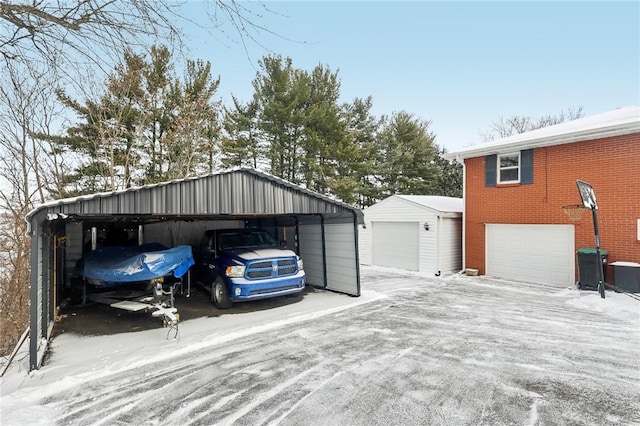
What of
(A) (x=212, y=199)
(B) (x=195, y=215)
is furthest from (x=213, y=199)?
(B) (x=195, y=215)

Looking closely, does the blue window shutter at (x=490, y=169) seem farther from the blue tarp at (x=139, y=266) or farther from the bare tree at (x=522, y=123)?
the bare tree at (x=522, y=123)

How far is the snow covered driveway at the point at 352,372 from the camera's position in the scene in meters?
3.56

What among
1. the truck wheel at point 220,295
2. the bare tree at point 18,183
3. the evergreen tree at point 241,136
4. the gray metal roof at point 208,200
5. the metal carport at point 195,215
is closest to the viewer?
the metal carport at point 195,215

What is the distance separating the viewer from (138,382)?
14.3ft

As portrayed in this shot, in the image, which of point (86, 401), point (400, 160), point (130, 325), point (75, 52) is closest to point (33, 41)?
point (75, 52)

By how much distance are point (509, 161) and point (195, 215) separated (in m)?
10.9

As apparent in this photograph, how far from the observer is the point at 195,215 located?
26.5 ft

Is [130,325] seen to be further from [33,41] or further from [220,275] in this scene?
[33,41]

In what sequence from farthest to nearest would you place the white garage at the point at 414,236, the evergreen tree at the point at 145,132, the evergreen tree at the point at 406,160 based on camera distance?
the evergreen tree at the point at 406,160 < the evergreen tree at the point at 145,132 < the white garage at the point at 414,236

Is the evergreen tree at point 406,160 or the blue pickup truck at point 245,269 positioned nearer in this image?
the blue pickup truck at point 245,269

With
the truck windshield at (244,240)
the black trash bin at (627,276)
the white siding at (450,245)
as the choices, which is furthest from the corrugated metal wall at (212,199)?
the black trash bin at (627,276)

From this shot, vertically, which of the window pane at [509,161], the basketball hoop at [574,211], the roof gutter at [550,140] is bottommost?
the basketball hoop at [574,211]

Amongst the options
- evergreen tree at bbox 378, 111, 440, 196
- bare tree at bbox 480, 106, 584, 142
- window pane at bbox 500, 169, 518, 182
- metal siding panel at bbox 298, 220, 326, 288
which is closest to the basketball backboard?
window pane at bbox 500, 169, 518, 182

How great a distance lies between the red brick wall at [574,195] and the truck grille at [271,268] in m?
8.16
